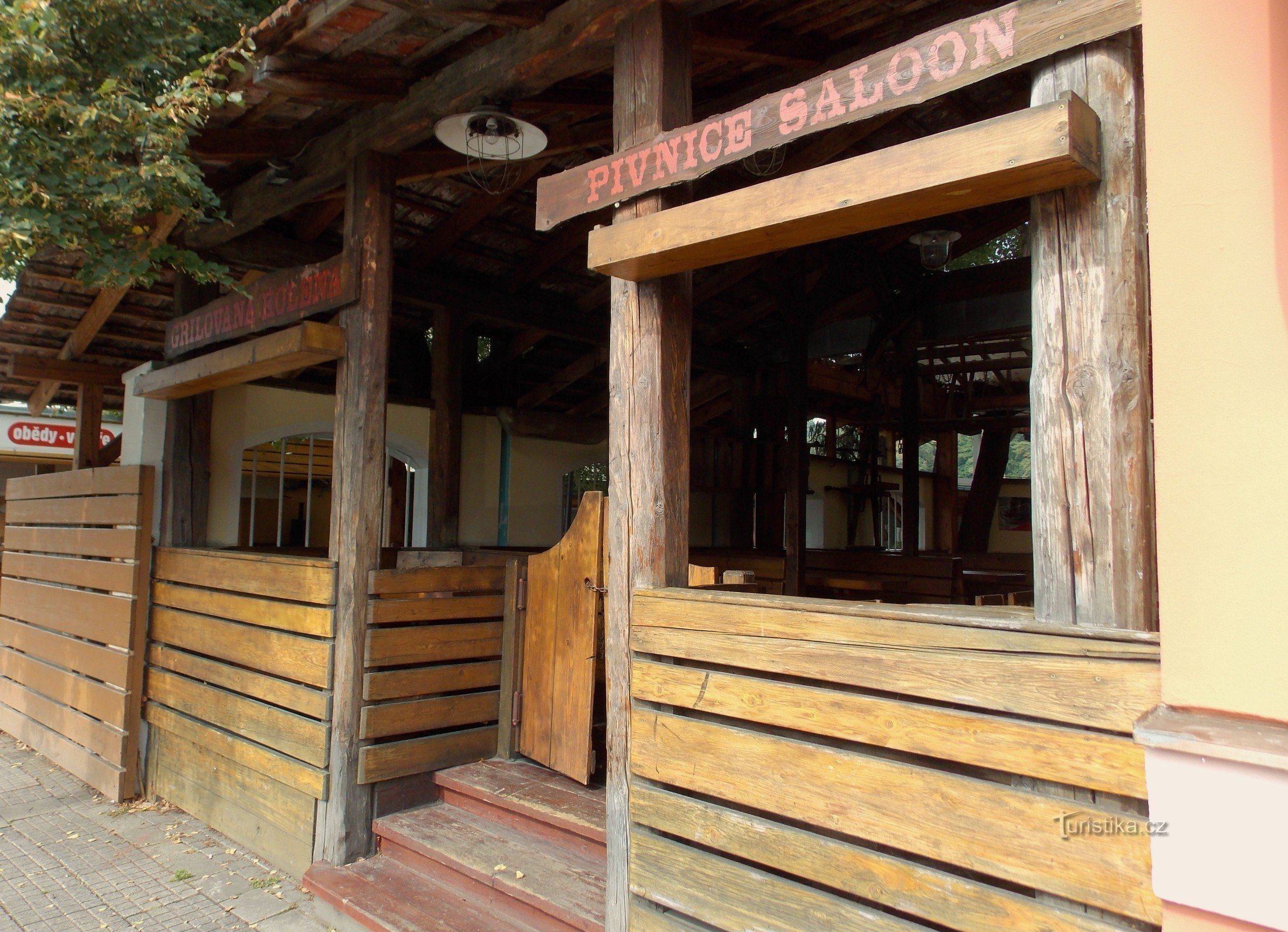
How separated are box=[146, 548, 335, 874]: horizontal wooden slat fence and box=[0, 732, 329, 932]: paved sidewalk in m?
0.17

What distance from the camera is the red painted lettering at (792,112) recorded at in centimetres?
279

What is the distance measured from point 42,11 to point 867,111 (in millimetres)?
3894

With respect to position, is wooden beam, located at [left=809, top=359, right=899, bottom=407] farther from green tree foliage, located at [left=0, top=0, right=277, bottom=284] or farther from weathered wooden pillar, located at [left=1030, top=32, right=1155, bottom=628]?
weathered wooden pillar, located at [left=1030, top=32, right=1155, bottom=628]

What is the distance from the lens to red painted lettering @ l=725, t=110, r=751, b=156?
296cm

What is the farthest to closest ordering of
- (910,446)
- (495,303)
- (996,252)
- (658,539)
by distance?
(996,252), (910,446), (495,303), (658,539)

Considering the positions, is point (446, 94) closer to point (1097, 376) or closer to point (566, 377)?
point (1097, 376)

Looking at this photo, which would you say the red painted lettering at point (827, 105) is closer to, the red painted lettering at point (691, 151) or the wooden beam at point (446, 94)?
the red painted lettering at point (691, 151)

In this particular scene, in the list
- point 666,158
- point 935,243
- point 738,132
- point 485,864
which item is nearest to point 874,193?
point 738,132

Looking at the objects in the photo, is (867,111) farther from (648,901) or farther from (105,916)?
(105,916)

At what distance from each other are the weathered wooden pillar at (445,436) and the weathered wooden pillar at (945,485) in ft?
34.9

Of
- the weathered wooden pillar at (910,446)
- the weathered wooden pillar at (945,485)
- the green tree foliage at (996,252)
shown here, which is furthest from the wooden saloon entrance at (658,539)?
the green tree foliage at (996,252)

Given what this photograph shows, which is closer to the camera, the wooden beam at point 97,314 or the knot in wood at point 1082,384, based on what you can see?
the knot in wood at point 1082,384

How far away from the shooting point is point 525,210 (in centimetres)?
692

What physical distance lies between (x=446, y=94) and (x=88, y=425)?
6120mm
